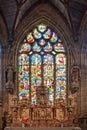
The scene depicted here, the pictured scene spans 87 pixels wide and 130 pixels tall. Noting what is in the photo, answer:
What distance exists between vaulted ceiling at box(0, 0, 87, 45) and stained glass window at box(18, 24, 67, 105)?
1.42m

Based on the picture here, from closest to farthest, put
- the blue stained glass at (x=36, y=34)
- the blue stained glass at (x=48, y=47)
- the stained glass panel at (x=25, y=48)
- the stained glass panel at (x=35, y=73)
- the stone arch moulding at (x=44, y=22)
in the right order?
the stained glass panel at (x=35, y=73), the stone arch moulding at (x=44, y=22), the stained glass panel at (x=25, y=48), the blue stained glass at (x=48, y=47), the blue stained glass at (x=36, y=34)

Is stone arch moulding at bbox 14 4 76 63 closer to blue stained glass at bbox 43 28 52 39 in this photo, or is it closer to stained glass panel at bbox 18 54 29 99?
blue stained glass at bbox 43 28 52 39

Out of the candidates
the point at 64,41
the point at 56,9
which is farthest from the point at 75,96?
the point at 56,9

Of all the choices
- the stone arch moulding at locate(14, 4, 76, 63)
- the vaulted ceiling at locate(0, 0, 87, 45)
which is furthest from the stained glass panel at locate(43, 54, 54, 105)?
the vaulted ceiling at locate(0, 0, 87, 45)

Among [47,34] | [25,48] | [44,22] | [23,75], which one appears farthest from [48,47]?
[23,75]

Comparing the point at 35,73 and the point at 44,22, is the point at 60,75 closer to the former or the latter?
the point at 35,73

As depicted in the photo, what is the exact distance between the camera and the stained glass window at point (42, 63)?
3459cm

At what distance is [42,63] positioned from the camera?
35188 mm

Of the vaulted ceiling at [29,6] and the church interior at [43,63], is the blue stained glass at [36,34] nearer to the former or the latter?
the church interior at [43,63]

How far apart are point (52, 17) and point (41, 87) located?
17.5ft

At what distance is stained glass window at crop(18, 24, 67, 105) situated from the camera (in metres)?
34.6

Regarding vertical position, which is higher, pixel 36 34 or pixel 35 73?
pixel 36 34

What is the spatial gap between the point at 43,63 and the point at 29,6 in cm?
397

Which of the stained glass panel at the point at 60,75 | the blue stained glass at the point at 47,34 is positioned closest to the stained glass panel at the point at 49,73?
the stained glass panel at the point at 60,75
